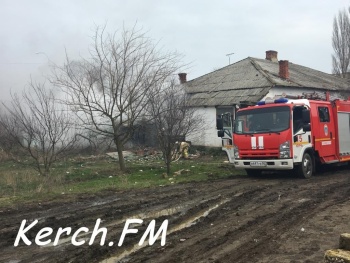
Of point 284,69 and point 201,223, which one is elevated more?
point 284,69

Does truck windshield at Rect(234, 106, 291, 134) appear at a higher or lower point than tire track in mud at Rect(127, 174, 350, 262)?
higher

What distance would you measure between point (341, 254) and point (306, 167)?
921 cm

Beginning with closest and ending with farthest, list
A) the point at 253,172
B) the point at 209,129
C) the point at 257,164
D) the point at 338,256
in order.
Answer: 1. the point at 338,256
2. the point at 257,164
3. the point at 253,172
4. the point at 209,129

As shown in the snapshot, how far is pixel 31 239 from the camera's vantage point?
19.5 ft

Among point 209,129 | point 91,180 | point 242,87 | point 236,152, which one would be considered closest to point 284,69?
point 242,87

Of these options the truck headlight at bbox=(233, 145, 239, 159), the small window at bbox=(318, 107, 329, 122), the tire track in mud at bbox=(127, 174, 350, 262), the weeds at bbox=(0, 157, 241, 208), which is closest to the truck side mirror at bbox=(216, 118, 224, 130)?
the truck headlight at bbox=(233, 145, 239, 159)

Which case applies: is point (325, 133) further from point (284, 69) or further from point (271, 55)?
point (271, 55)

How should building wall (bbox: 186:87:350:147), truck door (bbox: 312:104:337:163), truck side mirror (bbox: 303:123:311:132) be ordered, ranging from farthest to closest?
building wall (bbox: 186:87:350:147)
truck door (bbox: 312:104:337:163)
truck side mirror (bbox: 303:123:311:132)

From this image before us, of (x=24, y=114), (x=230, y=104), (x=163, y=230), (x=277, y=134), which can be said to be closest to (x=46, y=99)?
(x=24, y=114)

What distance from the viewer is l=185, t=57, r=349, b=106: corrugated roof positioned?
23.6m

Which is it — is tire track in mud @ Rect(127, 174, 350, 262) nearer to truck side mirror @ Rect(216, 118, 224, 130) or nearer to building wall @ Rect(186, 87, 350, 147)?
truck side mirror @ Rect(216, 118, 224, 130)

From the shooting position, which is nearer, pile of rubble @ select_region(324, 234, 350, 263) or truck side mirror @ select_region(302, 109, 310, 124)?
pile of rubble @ select_region(324, 234, 350, 263)

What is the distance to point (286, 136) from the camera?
38.8 ft

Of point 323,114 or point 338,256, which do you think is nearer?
point 338,256
